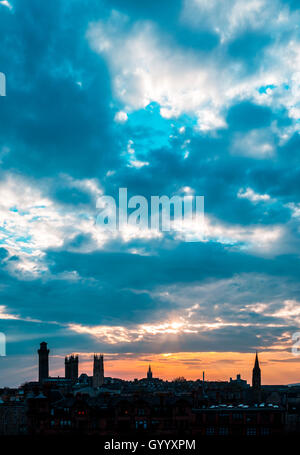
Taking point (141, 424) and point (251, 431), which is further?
point (251, 431)

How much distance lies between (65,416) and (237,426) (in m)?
43.9

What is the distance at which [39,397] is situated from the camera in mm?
131750

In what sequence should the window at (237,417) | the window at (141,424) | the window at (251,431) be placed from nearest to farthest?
the window at (141,424)
the window at (251,431)
the window at (237,417)

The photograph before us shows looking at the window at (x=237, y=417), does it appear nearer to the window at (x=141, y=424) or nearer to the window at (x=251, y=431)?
the window at (x=251, y=431)

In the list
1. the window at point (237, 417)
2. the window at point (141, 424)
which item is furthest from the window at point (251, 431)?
the window at point (141, 424)

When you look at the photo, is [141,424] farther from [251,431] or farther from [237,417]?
[251,431]

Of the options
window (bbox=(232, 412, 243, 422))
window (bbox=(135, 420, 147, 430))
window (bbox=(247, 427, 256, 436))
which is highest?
window (bbox=(232, 412, 243, 422))

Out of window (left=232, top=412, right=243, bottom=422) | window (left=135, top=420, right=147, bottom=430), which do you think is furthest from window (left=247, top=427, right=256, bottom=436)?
window (left=135, top=420, right=147, bottom=430)

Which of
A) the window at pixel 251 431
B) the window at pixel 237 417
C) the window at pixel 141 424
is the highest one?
the window at pixel 237 417

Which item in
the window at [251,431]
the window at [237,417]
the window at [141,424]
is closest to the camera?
the window at [141,424]

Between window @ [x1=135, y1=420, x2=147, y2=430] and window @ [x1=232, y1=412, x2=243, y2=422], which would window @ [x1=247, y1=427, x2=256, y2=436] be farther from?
window @ [x1=135, y1=420, x2=147, y2=430]

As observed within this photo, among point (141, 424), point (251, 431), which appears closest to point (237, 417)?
point (251, 431)
